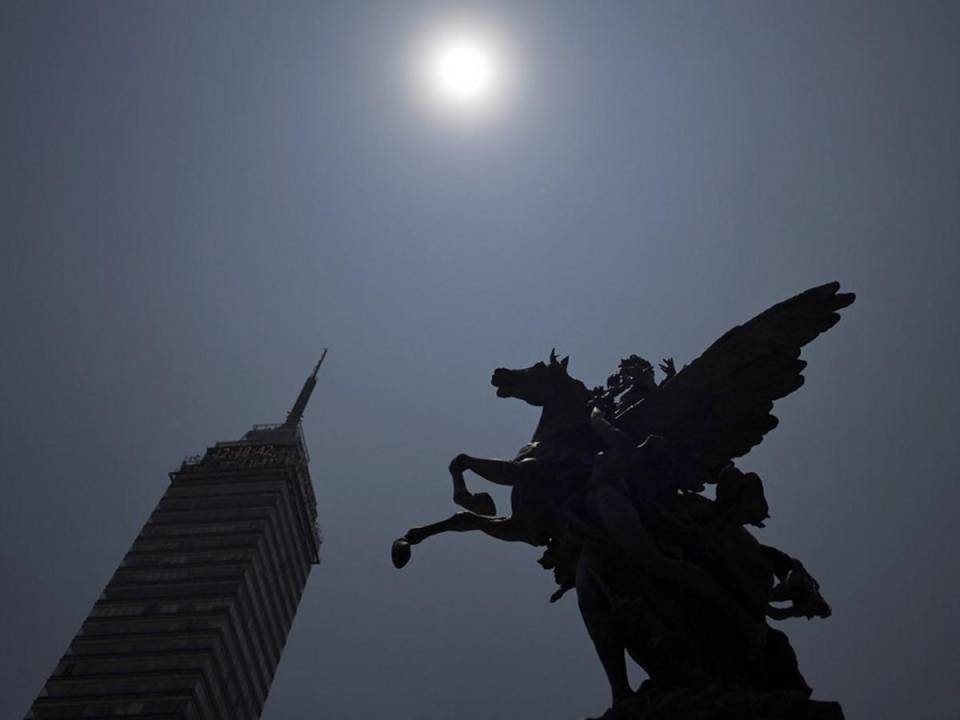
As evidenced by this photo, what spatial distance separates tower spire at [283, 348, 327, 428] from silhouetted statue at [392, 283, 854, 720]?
268 ft

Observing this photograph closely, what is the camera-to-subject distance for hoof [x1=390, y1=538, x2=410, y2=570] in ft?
23.9

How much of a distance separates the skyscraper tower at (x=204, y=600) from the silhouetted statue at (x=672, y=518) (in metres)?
52.9

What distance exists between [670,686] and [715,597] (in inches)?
33.3

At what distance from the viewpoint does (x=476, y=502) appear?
8023 mm

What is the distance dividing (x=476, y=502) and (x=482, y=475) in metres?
0.29

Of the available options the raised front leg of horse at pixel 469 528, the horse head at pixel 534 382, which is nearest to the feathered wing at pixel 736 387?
the horse head at pixel 534 382

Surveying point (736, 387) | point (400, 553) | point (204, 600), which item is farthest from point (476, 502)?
point (204, 600)

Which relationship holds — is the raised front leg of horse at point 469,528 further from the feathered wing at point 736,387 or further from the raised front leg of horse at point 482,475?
the feathered wing at point 736,387

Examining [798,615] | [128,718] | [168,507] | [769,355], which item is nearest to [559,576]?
[798,615]

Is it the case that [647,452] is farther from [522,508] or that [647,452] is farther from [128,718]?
[128,718]

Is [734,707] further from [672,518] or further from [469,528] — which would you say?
[469,528]

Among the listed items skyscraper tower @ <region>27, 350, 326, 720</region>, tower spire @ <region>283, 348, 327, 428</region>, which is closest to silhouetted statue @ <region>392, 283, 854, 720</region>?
skyscraper tower @ <region>27, 350, 326, 720</region>

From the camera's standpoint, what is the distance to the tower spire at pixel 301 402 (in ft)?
290

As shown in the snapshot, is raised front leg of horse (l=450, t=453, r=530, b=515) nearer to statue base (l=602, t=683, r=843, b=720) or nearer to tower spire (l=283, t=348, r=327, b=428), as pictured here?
statue base (l=602, t=683, r=843, b=720)
